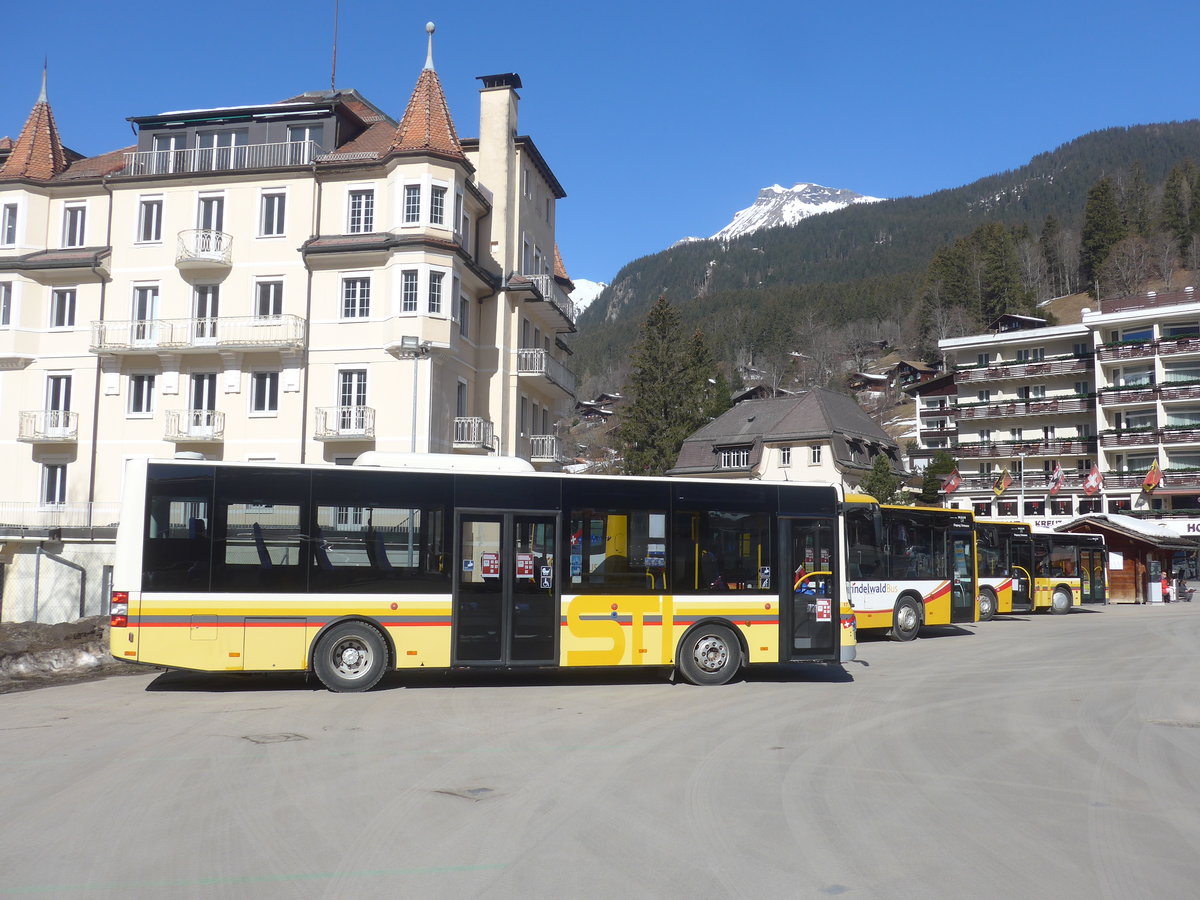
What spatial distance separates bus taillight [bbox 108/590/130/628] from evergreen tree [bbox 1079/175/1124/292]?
141 metres

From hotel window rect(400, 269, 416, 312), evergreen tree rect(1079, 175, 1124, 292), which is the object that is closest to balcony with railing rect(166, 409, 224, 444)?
hotel window rect(400, 269, 416, 312)

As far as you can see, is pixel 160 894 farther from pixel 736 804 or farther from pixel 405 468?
pixel 405 468

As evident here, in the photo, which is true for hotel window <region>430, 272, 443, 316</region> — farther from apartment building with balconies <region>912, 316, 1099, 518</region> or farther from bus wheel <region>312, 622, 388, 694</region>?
apartment building with balconies <region>912, 316, 1099, 518</region>

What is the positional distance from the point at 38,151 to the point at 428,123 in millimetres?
15442

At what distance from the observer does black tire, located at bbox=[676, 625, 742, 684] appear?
14797 millimetres

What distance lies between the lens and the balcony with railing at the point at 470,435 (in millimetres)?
34812

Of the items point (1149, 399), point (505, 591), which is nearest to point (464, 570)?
point (505, 591)

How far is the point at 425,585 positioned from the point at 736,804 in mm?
7152

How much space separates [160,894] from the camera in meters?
5.57

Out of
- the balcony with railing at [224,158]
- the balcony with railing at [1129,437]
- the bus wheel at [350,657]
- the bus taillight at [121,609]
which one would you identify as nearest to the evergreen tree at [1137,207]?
the balcony with railing at [1129,437]

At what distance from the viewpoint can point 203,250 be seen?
34719mm

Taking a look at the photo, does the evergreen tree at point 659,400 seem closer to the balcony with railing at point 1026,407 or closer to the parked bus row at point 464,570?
the balcony with railing at point 1026,407

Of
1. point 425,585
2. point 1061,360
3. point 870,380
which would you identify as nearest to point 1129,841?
point 425,585

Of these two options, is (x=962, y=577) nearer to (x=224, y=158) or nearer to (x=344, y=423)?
(x=344, y=423)
